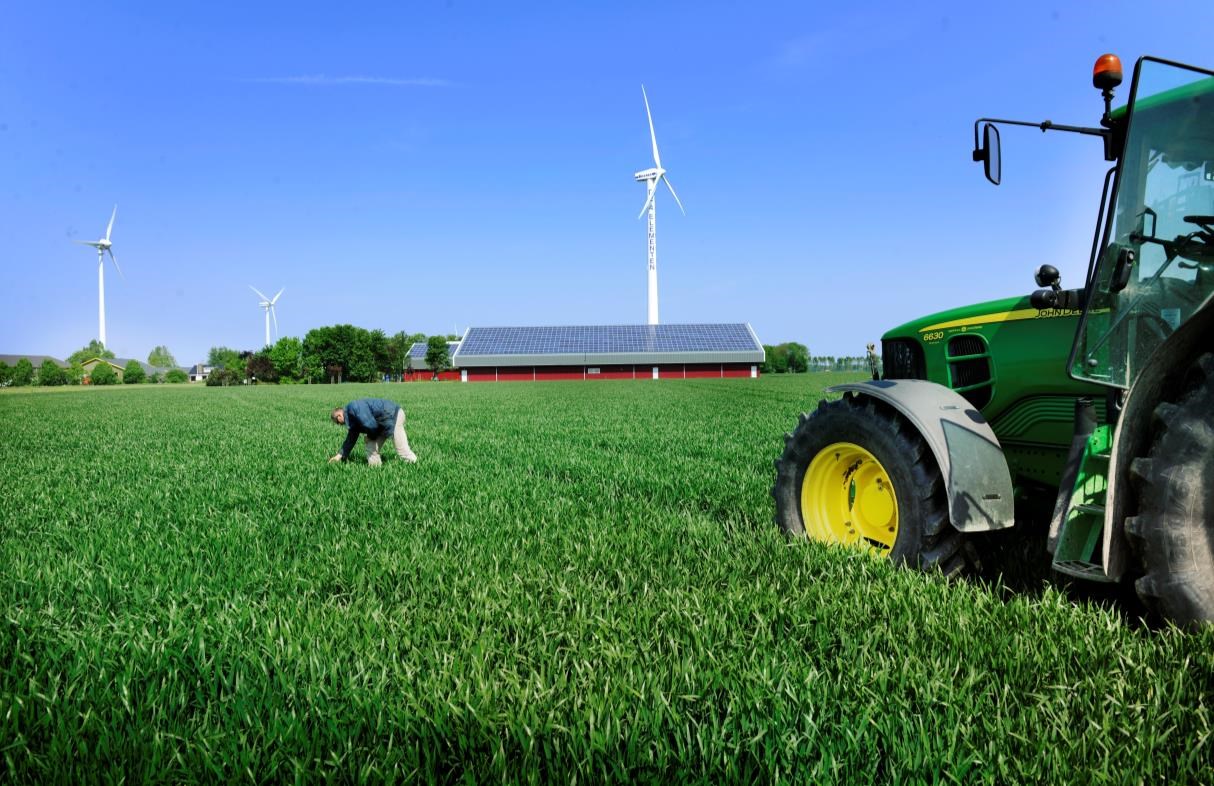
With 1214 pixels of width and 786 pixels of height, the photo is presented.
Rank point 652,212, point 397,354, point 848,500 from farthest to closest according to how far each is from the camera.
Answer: point 397,354 → point 652,212 → point 848,500

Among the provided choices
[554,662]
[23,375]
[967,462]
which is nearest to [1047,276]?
[967,462]

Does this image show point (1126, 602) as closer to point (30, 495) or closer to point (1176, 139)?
point (1176, 139)

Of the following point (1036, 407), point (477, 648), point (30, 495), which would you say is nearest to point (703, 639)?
point (477, 648)

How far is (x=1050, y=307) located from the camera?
12.8ft

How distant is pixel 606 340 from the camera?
9519cm

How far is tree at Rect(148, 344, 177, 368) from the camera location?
18825 centimetres

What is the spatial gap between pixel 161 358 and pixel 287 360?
107500mm

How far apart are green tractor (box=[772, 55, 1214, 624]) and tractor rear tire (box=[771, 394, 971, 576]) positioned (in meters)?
0.01

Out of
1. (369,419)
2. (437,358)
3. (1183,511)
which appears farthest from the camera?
(437,358)

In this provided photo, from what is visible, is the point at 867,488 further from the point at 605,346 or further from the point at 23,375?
the point at 23,375

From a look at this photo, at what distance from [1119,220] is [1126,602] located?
1.91m

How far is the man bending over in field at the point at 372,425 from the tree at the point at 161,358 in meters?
206

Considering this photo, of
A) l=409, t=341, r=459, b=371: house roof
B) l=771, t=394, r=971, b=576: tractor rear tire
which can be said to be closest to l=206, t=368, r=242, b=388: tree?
l=409, t=341, r=459, b=371: house roof

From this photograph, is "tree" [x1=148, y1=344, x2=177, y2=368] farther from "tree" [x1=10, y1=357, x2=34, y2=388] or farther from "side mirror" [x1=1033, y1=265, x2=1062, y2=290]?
"side mirror" [x1=1033, y1=265, x2=1062, y2=290]
